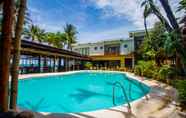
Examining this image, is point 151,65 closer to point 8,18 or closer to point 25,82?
point 25,82

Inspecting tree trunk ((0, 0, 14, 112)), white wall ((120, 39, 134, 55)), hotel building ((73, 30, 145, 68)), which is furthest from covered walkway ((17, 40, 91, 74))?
tree trunk ((0, 0, 14, 112))

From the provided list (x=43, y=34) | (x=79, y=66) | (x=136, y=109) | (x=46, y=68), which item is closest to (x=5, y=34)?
(x=136, y=109)

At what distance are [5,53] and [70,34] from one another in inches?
1640

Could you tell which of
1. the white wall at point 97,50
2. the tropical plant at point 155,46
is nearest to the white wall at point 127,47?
the white wall at point 97,50

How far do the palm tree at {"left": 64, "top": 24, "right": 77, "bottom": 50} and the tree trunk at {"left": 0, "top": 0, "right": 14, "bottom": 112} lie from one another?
135 ft

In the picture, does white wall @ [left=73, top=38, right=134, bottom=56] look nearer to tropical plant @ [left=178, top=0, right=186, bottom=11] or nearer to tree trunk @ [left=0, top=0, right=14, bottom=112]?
tropical plant @ [left=178, top=0, right=186, bottom=11]

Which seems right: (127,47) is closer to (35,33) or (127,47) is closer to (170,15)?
(35,33)

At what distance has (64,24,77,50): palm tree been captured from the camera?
43.8m

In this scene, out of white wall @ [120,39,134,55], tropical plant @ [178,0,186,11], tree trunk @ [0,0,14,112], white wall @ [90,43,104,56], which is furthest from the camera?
white wall @ [90,43,104,56]

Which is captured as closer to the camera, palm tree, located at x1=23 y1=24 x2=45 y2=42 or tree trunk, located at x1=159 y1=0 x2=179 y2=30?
tree trunk, located at x1=159 y1=0 x2=179 y2=30

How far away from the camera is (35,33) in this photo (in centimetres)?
3922

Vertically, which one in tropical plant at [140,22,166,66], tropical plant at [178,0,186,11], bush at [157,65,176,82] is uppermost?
tropical plant at [178,0,186,11]

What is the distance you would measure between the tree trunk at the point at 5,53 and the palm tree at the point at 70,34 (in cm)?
4105

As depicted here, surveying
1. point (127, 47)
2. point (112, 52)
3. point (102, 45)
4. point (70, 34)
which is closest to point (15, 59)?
point (127, 47)
